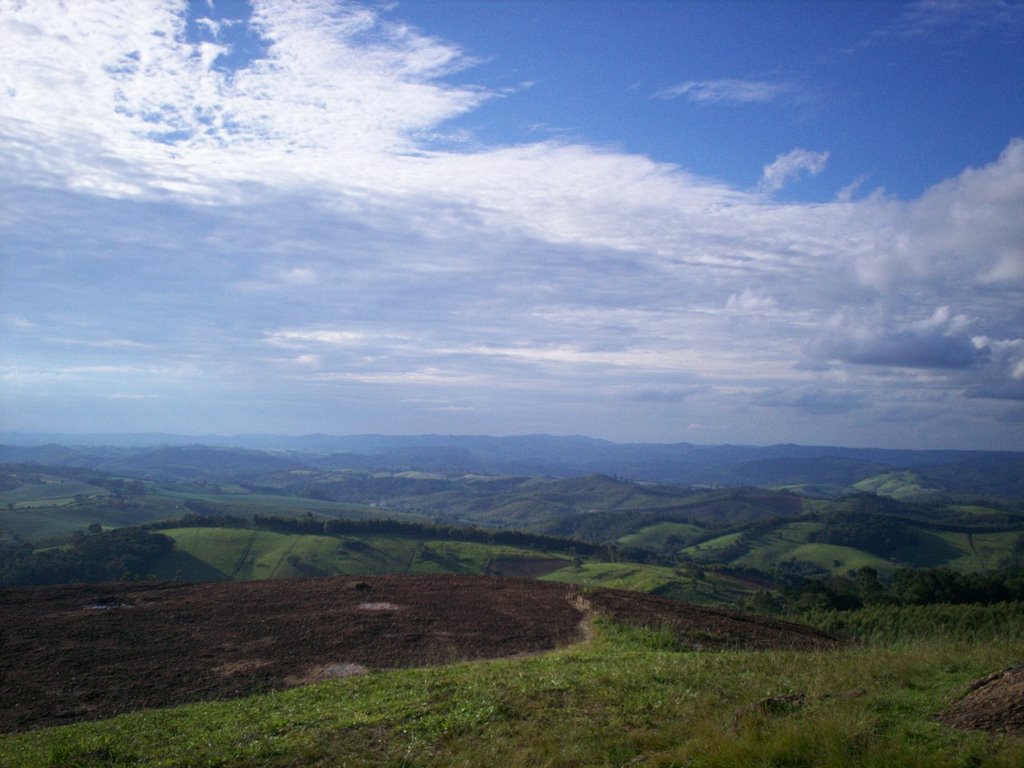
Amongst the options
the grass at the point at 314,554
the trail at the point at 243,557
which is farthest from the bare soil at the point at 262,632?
the trail at the point at 243,557

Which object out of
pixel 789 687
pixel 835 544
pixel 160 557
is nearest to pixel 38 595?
pixel 789 687

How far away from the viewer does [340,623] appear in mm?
18172

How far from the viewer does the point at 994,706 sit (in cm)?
798

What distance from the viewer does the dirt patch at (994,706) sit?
7535 mm

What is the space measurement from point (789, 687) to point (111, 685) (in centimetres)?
1370

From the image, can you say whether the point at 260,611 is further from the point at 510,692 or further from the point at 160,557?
the point at 160,557

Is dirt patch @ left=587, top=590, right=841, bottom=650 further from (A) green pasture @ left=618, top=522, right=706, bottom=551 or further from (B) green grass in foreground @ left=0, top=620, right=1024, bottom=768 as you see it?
(A) green pasture @ left=618, top=522, right=706, bottom=551

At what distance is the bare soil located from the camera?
13.4 m

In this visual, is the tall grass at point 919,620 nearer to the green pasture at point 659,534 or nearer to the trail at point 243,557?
the trail at point 243,557

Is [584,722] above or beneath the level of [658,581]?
above

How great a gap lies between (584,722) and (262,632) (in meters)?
12.2

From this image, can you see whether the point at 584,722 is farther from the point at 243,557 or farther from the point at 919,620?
the point at 243,557

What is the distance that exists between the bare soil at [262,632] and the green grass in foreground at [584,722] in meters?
2.17

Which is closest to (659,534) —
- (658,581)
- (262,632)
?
(658,581)
